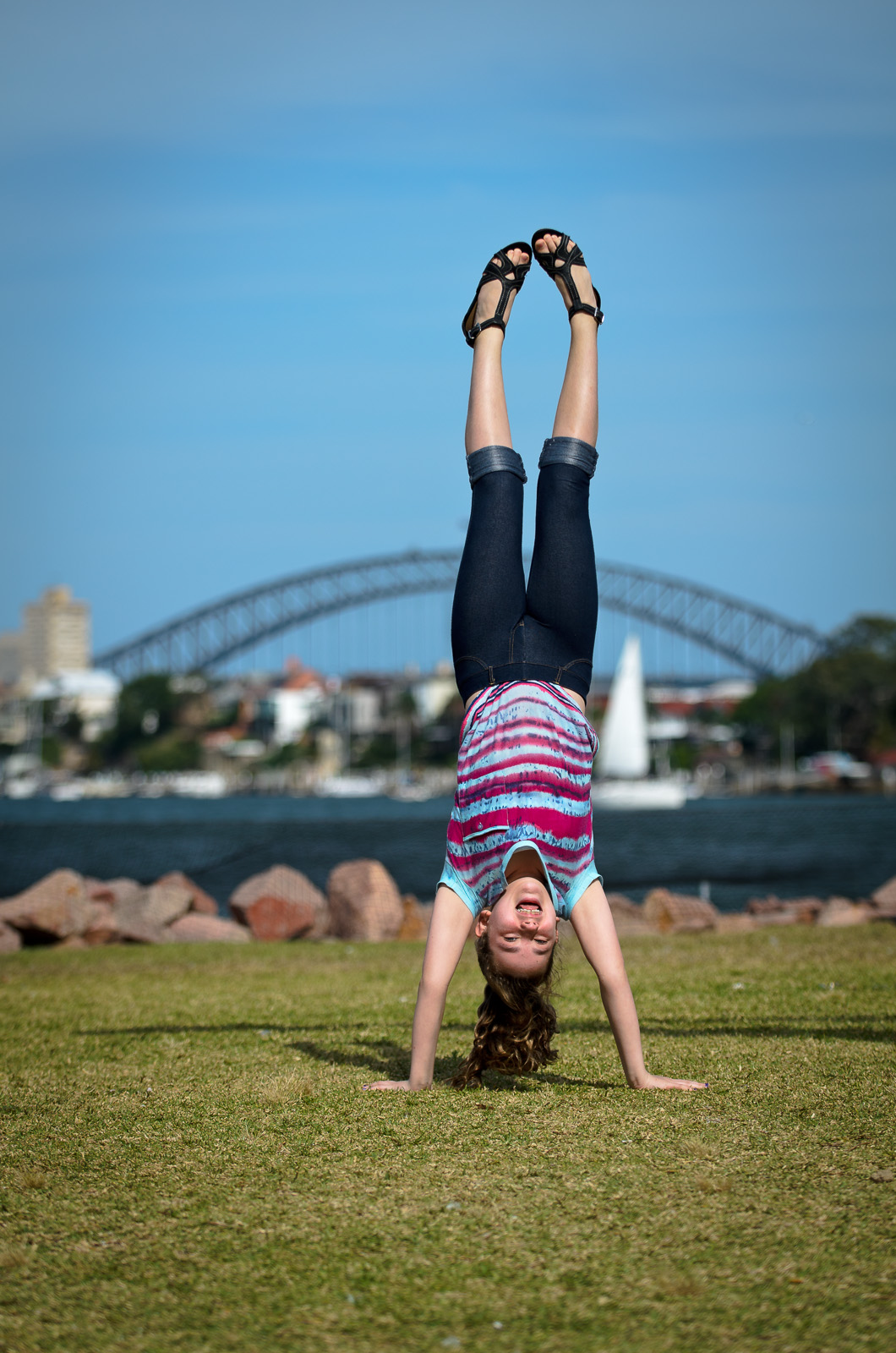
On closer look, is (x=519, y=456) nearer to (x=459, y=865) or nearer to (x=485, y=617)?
(x=485, y=617)

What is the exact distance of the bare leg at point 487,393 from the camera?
4.34 meters

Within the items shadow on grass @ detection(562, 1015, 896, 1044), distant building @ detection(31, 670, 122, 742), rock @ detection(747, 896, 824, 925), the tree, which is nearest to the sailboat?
the tree

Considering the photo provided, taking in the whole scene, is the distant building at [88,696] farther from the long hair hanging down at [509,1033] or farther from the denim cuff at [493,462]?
the long hair hanging down at [509,1033]

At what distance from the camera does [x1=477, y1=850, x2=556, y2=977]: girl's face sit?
12.0ft

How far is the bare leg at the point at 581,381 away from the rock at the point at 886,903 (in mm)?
7319

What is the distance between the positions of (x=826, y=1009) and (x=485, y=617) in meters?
2.55

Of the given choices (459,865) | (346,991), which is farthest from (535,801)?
(346,991)

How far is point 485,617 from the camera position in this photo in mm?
4098

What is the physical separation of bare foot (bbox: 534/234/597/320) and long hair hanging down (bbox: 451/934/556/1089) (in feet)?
7.20

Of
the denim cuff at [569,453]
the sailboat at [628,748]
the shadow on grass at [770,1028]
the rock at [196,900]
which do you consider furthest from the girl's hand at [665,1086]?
the sailboat at [628,748]

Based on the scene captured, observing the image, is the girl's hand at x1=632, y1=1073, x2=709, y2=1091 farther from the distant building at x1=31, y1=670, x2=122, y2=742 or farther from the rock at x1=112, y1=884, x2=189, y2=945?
the distant building at x1=31, y1=670, x2=122, y2=742

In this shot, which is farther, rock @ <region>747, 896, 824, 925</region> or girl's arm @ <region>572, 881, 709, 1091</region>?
rock @ <region>747, 896, 824, 925</region>

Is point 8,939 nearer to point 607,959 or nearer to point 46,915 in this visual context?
point 46,915

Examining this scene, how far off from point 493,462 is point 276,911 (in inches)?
257
